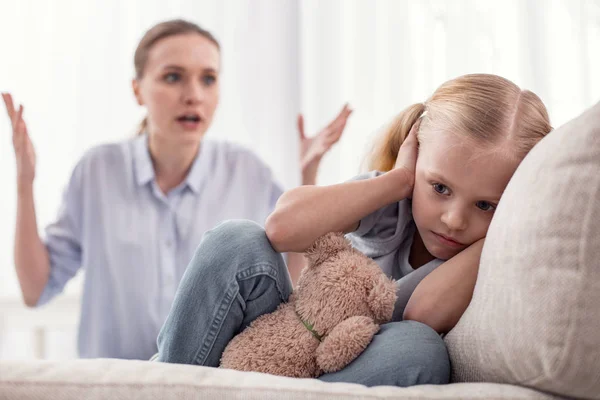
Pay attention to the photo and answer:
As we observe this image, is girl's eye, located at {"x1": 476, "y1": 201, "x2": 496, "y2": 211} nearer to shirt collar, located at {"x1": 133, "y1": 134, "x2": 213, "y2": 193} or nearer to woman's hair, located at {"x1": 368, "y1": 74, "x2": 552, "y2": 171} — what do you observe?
woman's hair, located at {"x1": 368, "y1": 74, "x2": 552, "y2": 171}

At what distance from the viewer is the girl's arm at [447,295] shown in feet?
3.16

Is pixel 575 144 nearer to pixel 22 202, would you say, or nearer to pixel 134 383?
pixel 134 383

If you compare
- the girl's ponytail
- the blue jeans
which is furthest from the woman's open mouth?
the blue jeans

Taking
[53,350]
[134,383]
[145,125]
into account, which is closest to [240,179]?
[145,125]

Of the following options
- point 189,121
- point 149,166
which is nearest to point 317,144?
point 189,121

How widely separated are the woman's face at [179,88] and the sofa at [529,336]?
53.4 inches

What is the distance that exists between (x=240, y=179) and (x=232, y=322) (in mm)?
1314

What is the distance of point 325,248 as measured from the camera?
38.9 inches

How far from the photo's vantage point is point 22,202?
191cm

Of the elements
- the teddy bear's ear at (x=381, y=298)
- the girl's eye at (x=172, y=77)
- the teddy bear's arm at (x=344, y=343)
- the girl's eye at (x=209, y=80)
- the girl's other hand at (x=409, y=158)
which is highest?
the girl's eye at (x=172, y=77)

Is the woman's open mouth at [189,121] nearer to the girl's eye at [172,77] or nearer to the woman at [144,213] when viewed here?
the woman at [144,213]

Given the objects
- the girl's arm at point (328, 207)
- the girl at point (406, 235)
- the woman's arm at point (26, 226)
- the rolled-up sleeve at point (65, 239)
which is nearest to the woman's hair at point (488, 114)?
the girl at point (406, 235)

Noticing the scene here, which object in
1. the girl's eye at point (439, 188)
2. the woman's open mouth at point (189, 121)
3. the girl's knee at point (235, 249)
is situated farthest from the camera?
the woman's open mouth at point (189, 121)

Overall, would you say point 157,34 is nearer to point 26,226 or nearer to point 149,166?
point 149,166
